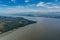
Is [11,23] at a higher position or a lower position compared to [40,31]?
higher

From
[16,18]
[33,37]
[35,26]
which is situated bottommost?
[33,37]

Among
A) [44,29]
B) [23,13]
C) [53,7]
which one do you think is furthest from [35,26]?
[53,7]

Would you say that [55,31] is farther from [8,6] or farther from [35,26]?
[8,6]
